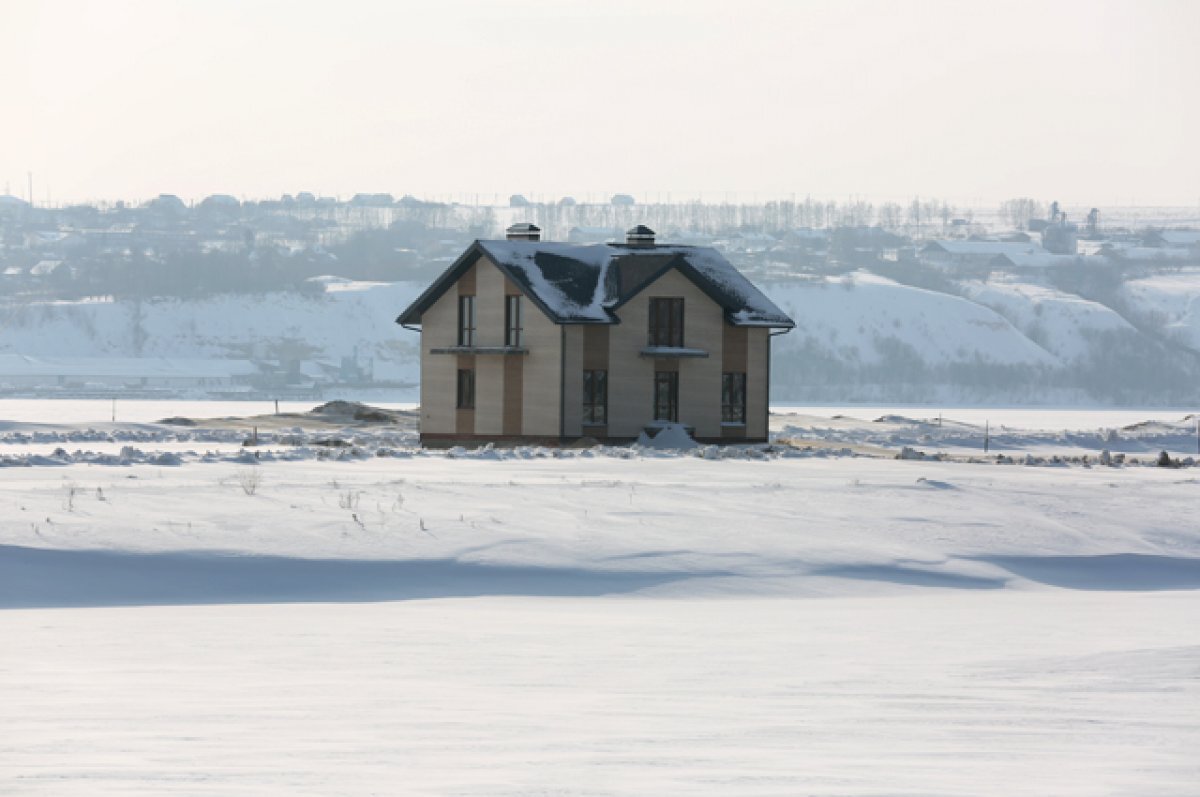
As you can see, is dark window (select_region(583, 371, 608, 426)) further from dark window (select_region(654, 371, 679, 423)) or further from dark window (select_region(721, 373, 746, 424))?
dark window (select_region(721, 373, 746, 424))

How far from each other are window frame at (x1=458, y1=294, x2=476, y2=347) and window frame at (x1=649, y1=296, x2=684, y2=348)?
5.08m

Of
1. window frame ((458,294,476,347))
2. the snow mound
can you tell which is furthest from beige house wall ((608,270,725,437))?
window frame ((458,294,476,347))

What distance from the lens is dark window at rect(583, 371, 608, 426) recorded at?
51844 millimetres

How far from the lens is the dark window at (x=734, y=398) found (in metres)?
54.4

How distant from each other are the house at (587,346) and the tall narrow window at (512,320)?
0.04 m

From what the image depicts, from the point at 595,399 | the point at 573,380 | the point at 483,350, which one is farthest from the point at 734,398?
the point at 483,350

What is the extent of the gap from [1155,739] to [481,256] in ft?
142

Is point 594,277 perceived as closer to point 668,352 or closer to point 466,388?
point 668,352

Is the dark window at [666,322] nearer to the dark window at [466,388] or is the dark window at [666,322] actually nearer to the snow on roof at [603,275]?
the snow on roof at [603,275]

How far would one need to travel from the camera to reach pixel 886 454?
50.1 meters

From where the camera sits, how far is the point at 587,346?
51.8 m

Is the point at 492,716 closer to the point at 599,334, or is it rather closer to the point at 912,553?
Result: the point at 912,553

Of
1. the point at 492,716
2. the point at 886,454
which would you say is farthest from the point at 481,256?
the point at 492,716

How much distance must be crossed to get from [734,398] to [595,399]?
15.6ft
